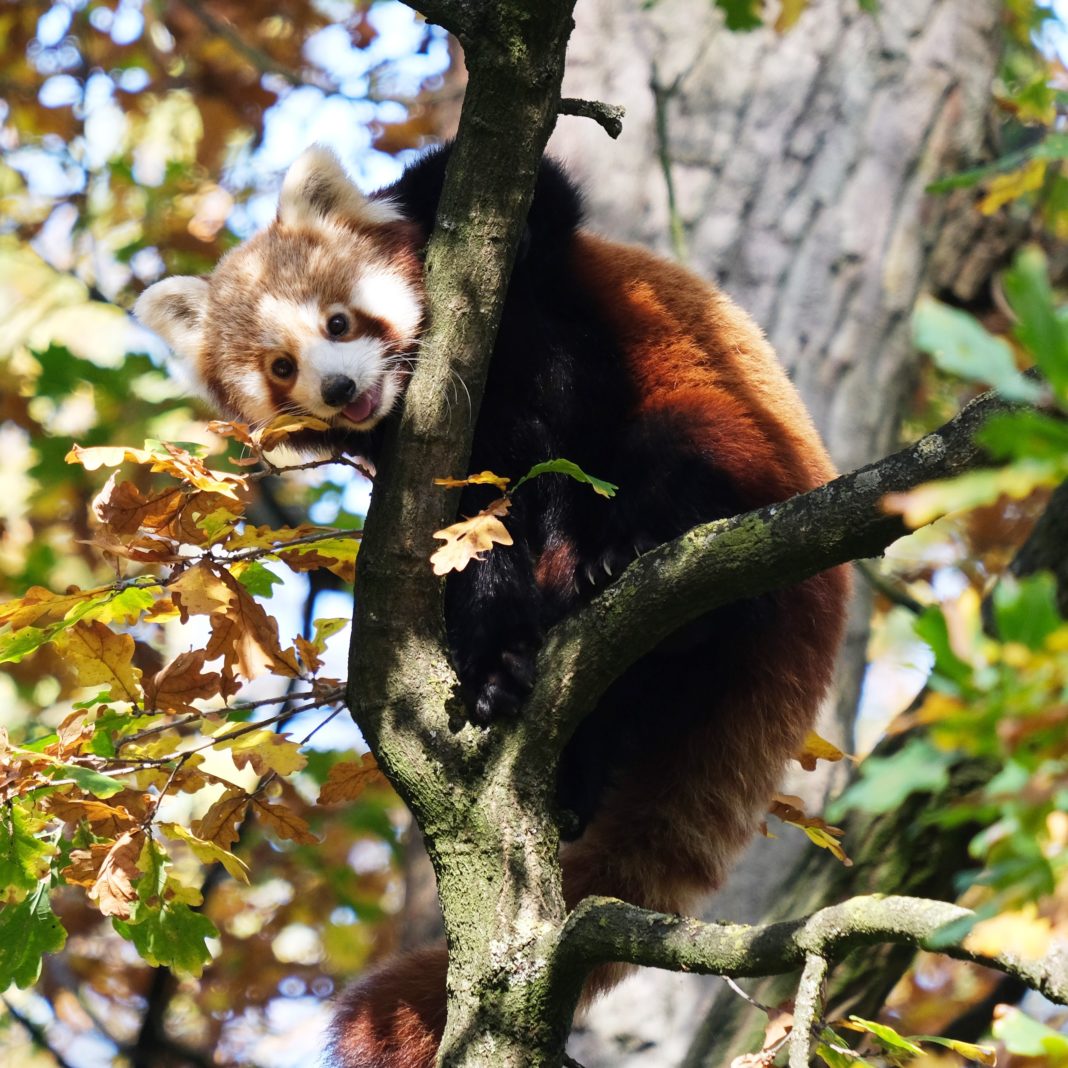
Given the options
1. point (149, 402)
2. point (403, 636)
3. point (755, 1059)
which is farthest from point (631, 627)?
point (149, 402)

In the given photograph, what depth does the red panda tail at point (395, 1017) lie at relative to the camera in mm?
2809

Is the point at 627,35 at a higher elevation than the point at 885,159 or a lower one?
higher

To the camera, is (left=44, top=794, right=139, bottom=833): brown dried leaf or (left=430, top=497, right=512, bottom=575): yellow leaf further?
(left=44, top=794, right=139, bottom=833): brown dried leaf

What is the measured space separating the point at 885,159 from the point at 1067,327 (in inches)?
165

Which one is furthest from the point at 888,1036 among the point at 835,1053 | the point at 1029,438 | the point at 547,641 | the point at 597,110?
the point at 597,110

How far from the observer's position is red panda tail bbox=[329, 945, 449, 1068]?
281 centimetres

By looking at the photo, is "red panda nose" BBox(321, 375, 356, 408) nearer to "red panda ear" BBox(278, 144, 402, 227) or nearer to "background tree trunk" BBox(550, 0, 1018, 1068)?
"red panda ear" BBox(278, 144, 402, 227)

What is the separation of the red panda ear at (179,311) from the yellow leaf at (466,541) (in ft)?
6.63

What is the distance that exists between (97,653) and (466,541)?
0.85 metres

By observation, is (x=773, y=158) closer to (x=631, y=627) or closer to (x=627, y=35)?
(x=627, y=35)

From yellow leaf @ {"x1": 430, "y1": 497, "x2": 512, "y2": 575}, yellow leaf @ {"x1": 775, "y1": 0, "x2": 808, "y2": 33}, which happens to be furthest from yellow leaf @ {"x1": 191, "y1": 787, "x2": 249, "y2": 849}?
yellow leaf @ {"x1": 775, "y1": 0, "x2": 808, "y2": 33}

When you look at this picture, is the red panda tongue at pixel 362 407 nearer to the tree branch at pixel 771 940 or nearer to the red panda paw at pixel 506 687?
the red panda paw at pixel 506 687

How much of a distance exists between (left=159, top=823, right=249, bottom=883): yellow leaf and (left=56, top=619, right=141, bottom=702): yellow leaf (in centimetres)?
33

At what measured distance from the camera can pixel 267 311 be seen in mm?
3631
